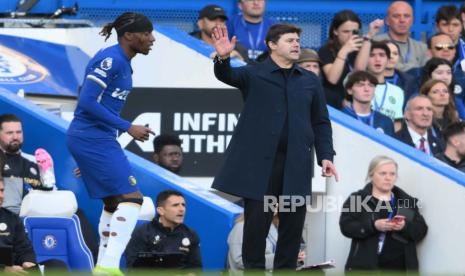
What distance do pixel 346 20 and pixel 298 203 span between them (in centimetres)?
506

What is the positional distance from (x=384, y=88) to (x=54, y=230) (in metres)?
4.14

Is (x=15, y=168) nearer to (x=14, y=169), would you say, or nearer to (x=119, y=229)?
(x=14, y=169)

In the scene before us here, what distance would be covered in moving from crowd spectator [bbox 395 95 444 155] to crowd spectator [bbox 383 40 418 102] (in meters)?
0.79

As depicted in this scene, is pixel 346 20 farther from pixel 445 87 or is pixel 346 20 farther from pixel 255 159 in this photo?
pixel 255 159

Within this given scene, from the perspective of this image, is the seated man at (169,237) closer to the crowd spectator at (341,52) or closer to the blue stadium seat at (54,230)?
the blue stadium seat at (54,230)

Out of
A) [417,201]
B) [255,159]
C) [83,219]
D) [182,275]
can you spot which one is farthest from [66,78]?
[182,275]

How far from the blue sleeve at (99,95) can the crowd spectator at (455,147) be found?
4366 mm

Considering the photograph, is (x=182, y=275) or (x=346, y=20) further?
(x=346, y=20)

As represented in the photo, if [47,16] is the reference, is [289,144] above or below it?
below

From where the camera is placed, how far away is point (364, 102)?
1274cm

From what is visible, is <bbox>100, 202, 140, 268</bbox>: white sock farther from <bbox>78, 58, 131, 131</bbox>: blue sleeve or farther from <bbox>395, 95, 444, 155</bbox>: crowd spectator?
<bbox>395, 95, 444, 155</bbox>: crowd spectator

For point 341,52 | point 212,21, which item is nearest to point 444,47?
point 341,52

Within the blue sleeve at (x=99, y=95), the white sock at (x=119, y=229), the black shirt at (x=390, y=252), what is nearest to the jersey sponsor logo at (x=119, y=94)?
the blue sleeve at (x=99, y=95)

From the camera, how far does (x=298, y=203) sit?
29.3 ft
